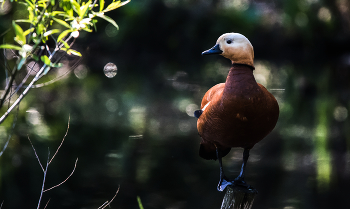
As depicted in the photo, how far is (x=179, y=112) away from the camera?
7.71 m

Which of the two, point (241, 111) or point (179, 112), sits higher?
point (179, 112)

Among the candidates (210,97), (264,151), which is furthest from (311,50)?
(210,97)

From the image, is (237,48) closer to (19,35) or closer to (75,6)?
(75,6)

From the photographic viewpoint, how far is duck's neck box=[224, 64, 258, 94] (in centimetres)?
206

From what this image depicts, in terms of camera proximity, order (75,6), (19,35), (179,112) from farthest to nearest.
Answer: (179,112)
(75,6)
(19,35)

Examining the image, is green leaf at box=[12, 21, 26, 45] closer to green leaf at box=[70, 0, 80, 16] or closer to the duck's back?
green leaf at box=[70, 0, 80, 16]

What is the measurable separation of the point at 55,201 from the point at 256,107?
3.23 metres

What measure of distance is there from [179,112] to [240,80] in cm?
566

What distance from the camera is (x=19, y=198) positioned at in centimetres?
434

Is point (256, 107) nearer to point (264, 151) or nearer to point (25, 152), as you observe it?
point (264, 151)

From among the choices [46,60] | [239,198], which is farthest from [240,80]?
[46,60]

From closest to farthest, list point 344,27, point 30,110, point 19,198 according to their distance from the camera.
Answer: point 19,198, point 30,110, point 344,27

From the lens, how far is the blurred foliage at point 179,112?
4613 millimetres

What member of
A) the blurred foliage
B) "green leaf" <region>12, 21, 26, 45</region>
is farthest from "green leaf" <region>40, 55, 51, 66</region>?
the blurred foliage
